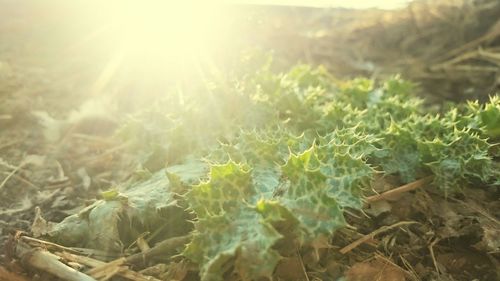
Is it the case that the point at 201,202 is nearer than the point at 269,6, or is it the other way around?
the point at 201,202

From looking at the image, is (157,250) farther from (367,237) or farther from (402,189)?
(402,189)

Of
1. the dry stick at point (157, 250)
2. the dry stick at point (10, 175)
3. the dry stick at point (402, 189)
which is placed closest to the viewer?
the dry stick at point (157, 250)

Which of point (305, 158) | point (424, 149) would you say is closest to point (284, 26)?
point (424, 149)

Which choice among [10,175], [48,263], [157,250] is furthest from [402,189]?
[10,175]

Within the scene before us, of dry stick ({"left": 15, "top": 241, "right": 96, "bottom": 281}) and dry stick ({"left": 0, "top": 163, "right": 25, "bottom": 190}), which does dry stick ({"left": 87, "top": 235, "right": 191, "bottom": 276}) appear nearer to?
dry stick ({"left": 15, "top": 241, "right": 96, "bottom": 281})

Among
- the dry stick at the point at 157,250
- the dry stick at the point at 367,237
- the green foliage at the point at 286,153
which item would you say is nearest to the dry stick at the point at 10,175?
the green foliage at the point at 286,153

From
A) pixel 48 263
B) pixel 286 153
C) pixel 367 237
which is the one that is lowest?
pixel 367 237

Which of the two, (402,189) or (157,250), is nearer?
(157,250)

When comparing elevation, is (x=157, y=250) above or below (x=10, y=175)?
below

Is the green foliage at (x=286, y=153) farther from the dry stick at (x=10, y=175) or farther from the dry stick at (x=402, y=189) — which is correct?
the dry stick at (x=10, y=175)

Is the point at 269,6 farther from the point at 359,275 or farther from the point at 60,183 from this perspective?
the point at 359,275

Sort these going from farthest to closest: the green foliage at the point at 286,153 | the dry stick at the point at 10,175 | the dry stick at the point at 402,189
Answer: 1. the dry stick at the point at 10,175
2. the dry stick at the point at 402,189
3. the green foliage at the point at 286,153
